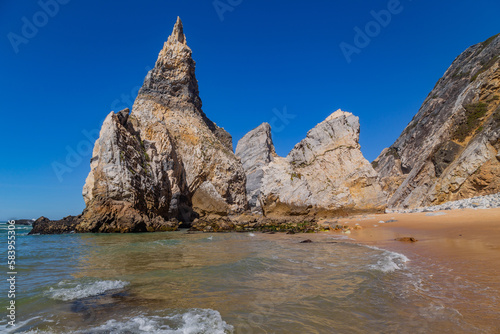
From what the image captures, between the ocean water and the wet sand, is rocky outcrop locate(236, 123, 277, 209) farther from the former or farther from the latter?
the ocean water

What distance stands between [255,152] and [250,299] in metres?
79.7

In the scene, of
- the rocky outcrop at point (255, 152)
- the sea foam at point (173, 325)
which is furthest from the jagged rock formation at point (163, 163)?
the sea foam at point (173, 325)

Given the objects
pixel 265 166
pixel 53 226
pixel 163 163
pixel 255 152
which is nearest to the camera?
pixel 53 226

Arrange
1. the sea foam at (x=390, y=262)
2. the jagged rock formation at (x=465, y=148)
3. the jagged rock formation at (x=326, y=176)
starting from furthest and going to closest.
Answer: the jagged rock formation at (x=326, y=176)
the jagged rock formation at (x=465, y=148)
the sea foam at (x=390, y=262)

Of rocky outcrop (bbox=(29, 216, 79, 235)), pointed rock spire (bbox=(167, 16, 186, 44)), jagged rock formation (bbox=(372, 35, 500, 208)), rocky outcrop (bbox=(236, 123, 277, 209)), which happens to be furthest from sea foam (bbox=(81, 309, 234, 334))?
rocky outcrop (bbox=(236, 123, 277, 209))

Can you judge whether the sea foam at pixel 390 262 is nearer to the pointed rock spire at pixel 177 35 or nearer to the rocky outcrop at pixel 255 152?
the pointed rock spire at pixel 177 35

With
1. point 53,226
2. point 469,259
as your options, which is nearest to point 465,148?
point 469,259

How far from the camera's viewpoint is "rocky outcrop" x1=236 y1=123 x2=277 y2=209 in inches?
3049

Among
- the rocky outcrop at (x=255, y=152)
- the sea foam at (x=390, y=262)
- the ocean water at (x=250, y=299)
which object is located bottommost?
the sea foam at (x=390, y=262)

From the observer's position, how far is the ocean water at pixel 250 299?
367 cm

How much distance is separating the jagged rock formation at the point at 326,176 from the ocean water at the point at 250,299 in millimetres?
24595

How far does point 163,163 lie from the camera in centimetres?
3753

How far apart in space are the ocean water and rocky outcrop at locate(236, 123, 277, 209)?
66.7 metres

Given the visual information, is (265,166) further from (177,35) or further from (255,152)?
(255,152)
